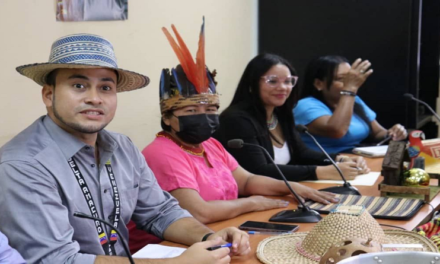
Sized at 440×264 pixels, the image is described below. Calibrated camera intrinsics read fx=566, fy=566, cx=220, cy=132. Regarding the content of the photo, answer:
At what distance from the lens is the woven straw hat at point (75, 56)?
1.66 m

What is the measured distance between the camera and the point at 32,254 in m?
1.48

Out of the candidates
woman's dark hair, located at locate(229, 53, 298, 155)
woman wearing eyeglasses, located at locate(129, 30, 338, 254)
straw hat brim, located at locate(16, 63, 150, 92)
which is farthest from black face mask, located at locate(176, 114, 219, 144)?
woman's dark hair, located at locate(229, 53, 298, 155)

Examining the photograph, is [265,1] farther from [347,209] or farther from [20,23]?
[347,209]

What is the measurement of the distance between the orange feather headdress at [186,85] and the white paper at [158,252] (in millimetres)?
671

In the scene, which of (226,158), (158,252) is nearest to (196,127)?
(226,158)

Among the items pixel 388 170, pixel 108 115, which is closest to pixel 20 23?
pixel 108 115

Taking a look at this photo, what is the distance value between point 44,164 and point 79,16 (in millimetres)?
1267

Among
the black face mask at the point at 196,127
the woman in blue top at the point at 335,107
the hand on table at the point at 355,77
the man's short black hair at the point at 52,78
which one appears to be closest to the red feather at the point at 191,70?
the black face mask at the point at 196,127

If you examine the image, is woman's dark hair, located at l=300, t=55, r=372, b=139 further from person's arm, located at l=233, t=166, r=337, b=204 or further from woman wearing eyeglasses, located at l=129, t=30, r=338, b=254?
woman wearing eyeglasses, located at l=129, t=30, r=338, b=254

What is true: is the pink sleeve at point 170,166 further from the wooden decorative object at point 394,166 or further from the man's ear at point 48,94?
the wooden decorative object at point 394,166

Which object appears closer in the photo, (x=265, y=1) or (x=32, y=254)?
(x=32, y=254)

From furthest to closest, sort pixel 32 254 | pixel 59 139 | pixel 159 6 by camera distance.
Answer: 1. pixel 159 6
2. pixel 59 139
3. pixel 32 254

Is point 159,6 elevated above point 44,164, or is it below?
above

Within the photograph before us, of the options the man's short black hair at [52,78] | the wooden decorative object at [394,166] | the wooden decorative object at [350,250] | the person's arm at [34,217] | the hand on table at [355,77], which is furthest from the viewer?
the hand on table at [355,77]
